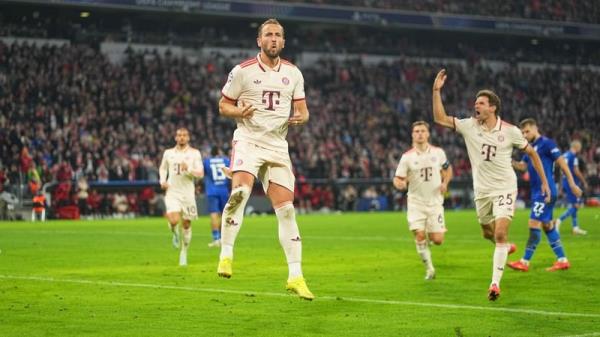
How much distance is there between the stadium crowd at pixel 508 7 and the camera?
63.1 meters

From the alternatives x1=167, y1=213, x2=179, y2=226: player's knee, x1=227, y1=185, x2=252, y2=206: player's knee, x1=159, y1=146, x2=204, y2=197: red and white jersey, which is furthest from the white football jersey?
x1=159, y1=146, x2=204, y2=197: red and white jersey

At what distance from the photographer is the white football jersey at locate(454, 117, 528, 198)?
14.0 m

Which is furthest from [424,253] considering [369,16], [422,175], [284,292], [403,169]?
[369,16]

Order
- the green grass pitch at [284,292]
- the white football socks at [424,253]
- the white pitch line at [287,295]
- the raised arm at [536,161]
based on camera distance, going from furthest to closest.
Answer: the white football socks at [424,253] < the raised arm at [536,161] < the white pitch line at [287,295] < the green grass pitch at [284,292]

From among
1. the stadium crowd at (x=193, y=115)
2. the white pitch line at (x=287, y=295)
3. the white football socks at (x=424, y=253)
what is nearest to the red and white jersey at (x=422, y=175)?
the white football socks at (x=424, y=253)

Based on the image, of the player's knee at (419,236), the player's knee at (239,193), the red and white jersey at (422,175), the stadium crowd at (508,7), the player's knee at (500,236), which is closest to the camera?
the player's knee at (239,193)

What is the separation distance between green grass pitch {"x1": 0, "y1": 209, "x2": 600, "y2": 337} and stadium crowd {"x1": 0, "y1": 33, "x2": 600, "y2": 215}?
17.7 meters

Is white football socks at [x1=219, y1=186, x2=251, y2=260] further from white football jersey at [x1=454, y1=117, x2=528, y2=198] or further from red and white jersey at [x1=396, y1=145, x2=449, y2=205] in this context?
red and white jersey at [x1=396, y1=145, x2=449, y2=205]

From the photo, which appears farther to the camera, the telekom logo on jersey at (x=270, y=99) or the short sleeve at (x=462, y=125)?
the short sleeve at (x=462, y=125)

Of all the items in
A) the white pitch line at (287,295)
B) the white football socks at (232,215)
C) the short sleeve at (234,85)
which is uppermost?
the short sleeve at (234,85)

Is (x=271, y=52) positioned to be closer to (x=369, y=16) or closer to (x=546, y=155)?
(x=546, y=155)

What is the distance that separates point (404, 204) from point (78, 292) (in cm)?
3849

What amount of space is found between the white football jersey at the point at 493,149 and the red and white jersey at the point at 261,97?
3360 mm

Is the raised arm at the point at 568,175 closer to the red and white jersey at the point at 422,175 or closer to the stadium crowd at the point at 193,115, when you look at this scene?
the red and white jersey at the point at 422,175
